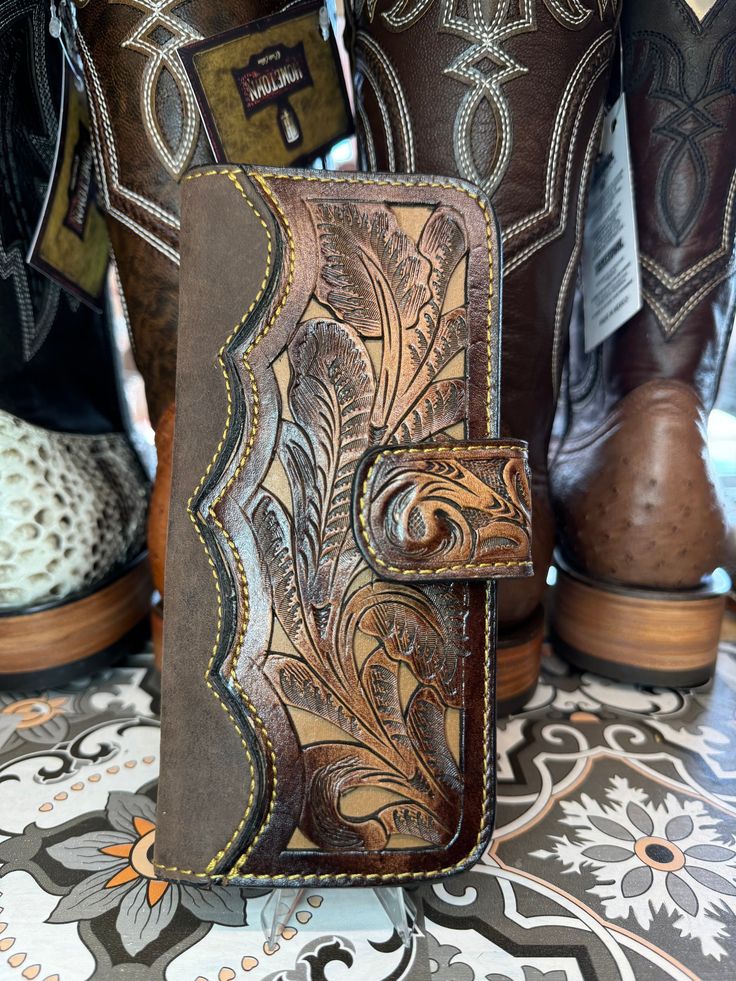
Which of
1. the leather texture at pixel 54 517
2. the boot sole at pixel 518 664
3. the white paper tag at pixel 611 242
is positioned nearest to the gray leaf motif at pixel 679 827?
the boot sole at pixel 518 664

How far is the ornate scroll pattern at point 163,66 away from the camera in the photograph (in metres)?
0.65

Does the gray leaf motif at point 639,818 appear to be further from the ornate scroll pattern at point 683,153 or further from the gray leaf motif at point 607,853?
the ornate scroll pattern at point 683,153

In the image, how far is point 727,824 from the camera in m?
0.62

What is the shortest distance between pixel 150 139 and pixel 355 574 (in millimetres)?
468

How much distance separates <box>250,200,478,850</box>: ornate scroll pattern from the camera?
50 cm

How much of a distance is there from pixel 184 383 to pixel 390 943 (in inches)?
16.5

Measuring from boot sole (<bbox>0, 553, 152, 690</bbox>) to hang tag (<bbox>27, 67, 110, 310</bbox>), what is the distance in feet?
1.12

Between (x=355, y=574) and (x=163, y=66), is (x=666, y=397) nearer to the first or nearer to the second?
(x=355, y=574)

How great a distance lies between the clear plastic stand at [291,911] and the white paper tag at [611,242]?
2.04ft

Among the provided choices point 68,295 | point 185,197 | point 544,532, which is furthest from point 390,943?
point 68,295

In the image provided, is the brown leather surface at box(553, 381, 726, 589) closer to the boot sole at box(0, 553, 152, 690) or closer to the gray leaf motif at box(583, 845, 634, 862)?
the gray leaf motif at box(583, 845, 634, 862)

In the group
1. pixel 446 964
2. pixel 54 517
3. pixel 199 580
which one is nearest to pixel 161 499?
pixel 54 517

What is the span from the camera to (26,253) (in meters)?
0.82

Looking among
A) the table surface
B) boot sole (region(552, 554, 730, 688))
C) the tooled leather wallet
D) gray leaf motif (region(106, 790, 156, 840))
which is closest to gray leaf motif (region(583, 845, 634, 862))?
the table surface
